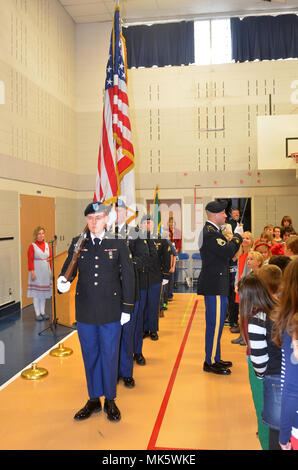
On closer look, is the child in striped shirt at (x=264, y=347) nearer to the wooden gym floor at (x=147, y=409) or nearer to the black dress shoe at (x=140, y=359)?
the wooden gym floor at (x=147, y=409)

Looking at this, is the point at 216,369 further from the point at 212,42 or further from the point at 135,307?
the point at 212,42

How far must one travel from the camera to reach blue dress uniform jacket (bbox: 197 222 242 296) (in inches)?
169

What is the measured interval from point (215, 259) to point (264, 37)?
9182 millimetres

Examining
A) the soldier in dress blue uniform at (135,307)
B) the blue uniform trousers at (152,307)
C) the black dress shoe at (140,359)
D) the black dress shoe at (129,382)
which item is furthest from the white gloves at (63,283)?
the blue uniform trousers at (152,307)

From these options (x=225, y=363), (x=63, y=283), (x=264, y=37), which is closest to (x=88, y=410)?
(x=63, y=283)

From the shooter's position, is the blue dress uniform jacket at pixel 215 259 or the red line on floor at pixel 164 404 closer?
the red line on floor at pixel 164 404

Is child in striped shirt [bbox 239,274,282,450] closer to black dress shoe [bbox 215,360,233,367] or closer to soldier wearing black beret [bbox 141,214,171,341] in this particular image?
black dress shoe [bbox 215,360,233,367]

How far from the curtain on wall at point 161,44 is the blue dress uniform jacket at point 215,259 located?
Result: 28.4 feet

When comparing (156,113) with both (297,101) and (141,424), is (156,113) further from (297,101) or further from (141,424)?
(141,424)

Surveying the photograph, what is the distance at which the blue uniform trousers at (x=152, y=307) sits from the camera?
5.69m

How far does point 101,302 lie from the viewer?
336 cm

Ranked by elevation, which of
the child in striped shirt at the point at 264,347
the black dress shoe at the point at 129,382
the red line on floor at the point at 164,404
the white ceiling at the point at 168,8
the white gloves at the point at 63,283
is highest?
the white ceiling at the point at 168,8

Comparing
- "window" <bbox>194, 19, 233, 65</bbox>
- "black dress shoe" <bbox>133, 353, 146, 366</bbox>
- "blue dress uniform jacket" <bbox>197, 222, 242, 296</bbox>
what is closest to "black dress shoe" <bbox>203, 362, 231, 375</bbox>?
"black dress shoe" <bbox>133, 353, 146, 366</bbox>

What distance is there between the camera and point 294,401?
191cm
